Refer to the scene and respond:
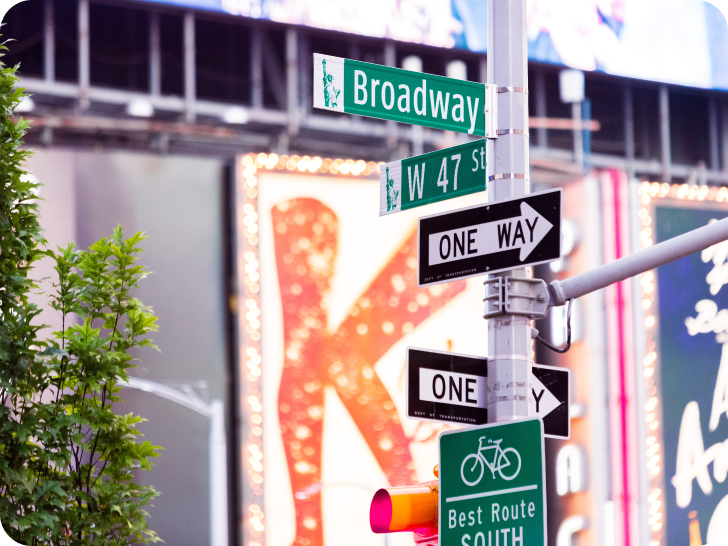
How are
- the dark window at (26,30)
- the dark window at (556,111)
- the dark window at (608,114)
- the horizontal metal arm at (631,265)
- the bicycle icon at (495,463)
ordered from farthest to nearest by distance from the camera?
the dark window at (608,114)
the dark window at (556,111)
the dark window at (26,30)
the horizontal metal arm at (631,265)
the bicycle icon at (495,463)

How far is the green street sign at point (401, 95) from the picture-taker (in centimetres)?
770

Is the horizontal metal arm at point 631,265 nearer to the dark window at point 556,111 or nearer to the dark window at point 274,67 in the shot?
the dark window at point 274,67

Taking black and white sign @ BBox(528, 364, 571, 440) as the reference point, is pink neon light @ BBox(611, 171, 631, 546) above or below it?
above

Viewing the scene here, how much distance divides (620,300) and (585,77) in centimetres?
650

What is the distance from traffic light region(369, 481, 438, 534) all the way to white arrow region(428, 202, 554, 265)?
145 cm

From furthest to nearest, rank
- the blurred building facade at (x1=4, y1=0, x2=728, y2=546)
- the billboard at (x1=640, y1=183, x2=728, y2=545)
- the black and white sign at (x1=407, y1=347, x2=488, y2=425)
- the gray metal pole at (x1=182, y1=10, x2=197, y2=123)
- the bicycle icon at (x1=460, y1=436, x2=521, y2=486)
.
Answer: the gray metal pole at (x1=182, y1=10, x2=197, y2=123) < the billboard at (x1=640, y1=183, x2=728, y2=545) < the blurred building facade at (x1=4, y1=0, x2=728, y2=546) < the black and white sign at (x1=407, y1=347, x2=488, y2=425) < the bicycle icon at (x1=460, y1=436, x2=521, y2=486)

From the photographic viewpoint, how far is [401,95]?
7.80m

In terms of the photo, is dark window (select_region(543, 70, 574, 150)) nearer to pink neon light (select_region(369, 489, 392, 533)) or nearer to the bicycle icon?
pink neon light (select_region(369, 489, 392, 533))

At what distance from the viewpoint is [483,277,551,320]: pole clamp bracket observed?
753cm

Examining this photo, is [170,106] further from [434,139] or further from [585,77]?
[585,77]

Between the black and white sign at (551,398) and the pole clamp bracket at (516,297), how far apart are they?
48cm

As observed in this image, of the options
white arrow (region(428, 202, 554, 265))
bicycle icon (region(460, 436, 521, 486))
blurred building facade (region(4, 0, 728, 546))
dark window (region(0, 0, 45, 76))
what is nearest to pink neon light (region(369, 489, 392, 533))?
bicycle icon (region(460, 436, 521, 486))

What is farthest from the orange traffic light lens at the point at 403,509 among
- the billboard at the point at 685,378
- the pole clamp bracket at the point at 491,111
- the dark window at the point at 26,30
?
the dark window at the point at 26,30

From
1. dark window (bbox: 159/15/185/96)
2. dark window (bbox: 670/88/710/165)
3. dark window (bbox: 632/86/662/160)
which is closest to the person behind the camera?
dark window (bbox: 159/15/185/96)
